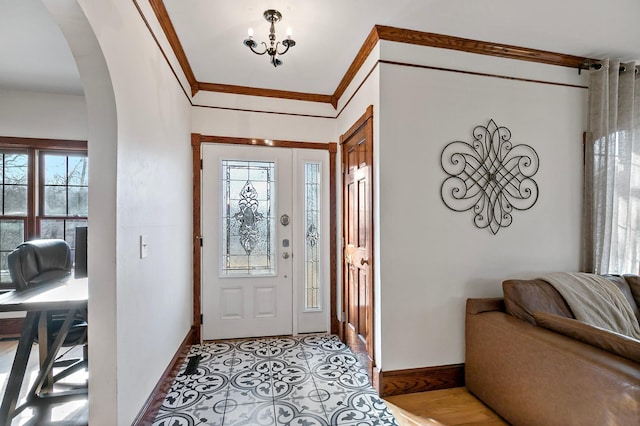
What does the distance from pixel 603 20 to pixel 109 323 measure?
3647 millimetres

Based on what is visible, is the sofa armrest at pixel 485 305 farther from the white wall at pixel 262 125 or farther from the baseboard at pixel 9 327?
the baseboard at pixel 9 327

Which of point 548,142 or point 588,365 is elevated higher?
point 548,142

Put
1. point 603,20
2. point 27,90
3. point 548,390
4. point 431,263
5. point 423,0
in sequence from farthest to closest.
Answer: point 27,90, point 431,263, point 603,20, point 423,0, point 548,390

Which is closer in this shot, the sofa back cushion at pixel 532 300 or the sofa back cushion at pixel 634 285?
the sofa back cushion at pixel 532 300

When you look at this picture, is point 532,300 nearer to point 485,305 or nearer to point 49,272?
point 485,305

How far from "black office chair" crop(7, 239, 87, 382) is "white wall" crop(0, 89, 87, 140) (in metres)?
1.63

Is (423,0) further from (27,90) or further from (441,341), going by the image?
(27,90)

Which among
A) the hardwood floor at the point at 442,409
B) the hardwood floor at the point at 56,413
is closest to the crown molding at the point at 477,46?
the hardwood floor at the point at 442,409

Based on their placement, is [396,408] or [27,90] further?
[27,90]

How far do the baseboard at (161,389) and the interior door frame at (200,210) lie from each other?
349mm

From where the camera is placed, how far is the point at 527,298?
6.61 ft

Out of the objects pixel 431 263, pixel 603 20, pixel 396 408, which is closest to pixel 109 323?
pixel 396 408

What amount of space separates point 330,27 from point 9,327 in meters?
4.40

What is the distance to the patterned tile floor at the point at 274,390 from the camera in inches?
76.3
